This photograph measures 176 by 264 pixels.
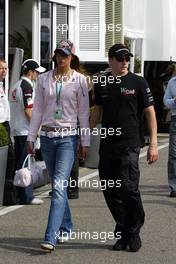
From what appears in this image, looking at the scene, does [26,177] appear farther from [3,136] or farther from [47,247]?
[3,136]

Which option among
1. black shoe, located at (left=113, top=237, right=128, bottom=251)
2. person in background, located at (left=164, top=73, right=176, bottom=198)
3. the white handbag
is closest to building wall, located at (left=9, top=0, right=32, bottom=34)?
person in background, located at (left=164, top=73, right=176, bottom=198)

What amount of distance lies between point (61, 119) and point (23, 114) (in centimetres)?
270

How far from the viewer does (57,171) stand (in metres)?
7.04

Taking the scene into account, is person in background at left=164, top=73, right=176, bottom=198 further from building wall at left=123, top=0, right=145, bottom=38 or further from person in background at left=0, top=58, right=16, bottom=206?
building wall at left=123, top=0, right=145, bottom=38

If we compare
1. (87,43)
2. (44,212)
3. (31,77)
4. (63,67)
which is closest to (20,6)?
(87,43)

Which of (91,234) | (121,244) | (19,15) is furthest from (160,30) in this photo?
(121,244)

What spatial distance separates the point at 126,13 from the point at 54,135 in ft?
40.2

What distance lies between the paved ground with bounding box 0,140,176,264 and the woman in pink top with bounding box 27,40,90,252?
258 mm

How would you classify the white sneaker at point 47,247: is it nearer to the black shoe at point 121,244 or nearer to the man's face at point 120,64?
the black shoe at point 121,244

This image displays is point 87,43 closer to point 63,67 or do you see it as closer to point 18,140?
point 18,140

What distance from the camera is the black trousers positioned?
704 centimetres

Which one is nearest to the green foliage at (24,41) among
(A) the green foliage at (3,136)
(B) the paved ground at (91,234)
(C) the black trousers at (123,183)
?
(B) the paved ground at (91,234)

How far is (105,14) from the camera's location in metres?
16.0

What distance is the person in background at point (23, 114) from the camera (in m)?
9.66
